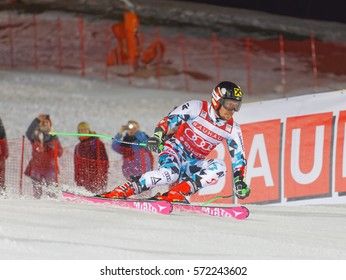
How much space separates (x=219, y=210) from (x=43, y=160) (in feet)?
11.1

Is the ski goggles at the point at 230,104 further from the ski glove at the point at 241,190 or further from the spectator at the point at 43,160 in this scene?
the spectator at the point at 43,160

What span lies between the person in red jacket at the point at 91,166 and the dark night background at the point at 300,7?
60.8 feet

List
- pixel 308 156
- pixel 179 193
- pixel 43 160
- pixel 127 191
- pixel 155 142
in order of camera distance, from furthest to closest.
A: pixel 43 160 < pixel 308 156 < pixel 179 193 < pixel 127 191 < pixel 155 142

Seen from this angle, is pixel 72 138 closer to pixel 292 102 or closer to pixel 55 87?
pixel 55 87

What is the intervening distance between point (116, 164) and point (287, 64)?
12913 millimetres

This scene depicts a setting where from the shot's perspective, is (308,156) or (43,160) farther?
(43,160)

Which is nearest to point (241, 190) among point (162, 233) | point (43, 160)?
point (162, 233)

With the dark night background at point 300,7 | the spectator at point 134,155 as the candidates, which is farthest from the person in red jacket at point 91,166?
the dark night background at point 300,7

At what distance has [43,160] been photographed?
13234 millimetres

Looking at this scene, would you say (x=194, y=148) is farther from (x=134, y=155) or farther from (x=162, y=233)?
(x=134, y=155)

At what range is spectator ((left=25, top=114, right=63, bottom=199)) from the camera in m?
13.0

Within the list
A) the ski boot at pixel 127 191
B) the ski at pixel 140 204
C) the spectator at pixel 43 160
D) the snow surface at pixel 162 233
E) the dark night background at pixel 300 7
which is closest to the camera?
the snow surface at pixel 162 233

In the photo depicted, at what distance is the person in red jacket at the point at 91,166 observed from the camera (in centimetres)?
1288

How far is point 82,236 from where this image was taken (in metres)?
8.70
